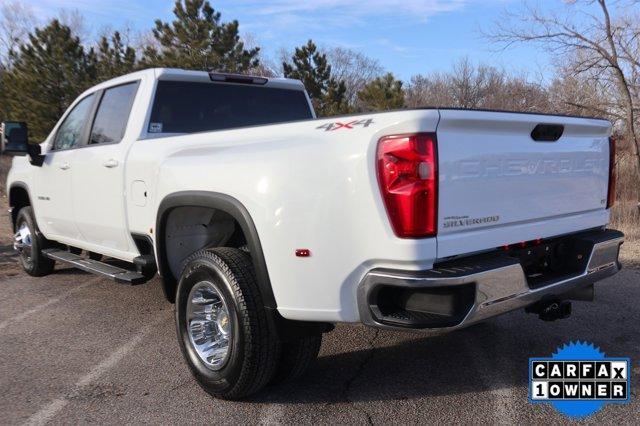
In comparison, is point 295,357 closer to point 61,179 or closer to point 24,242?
point 61,179

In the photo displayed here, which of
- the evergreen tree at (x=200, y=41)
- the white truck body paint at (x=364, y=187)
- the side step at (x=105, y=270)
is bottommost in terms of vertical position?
the side step at (x=105, y=270)

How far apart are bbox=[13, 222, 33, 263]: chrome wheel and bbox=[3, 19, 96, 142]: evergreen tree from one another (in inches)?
645

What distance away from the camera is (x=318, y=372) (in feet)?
12.4

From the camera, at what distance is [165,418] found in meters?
3.21

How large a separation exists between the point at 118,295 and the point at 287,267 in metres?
3.52

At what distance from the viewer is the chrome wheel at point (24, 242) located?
6594mm

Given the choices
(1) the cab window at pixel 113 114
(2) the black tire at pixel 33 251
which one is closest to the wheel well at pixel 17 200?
(2) the black tire at pixel 33 251

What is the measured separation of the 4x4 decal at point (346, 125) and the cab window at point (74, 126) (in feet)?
11.1

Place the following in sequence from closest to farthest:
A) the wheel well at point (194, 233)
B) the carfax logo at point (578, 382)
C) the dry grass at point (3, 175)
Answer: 1. the carfax logo at point (578, 382)
2. the wheel well at point (194, 233)
3. the dry grass at point (3, 175)

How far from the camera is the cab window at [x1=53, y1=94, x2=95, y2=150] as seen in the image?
17.7 ft

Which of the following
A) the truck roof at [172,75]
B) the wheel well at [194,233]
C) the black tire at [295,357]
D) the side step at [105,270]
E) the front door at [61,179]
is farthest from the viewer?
the front door at [61,179]

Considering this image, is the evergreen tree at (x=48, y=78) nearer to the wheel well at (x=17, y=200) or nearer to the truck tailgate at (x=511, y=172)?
the wheel well at (x=17, y=200)

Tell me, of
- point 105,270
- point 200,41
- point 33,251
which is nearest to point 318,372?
point 105,270

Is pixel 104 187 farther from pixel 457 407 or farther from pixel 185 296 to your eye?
pixel 457 407
